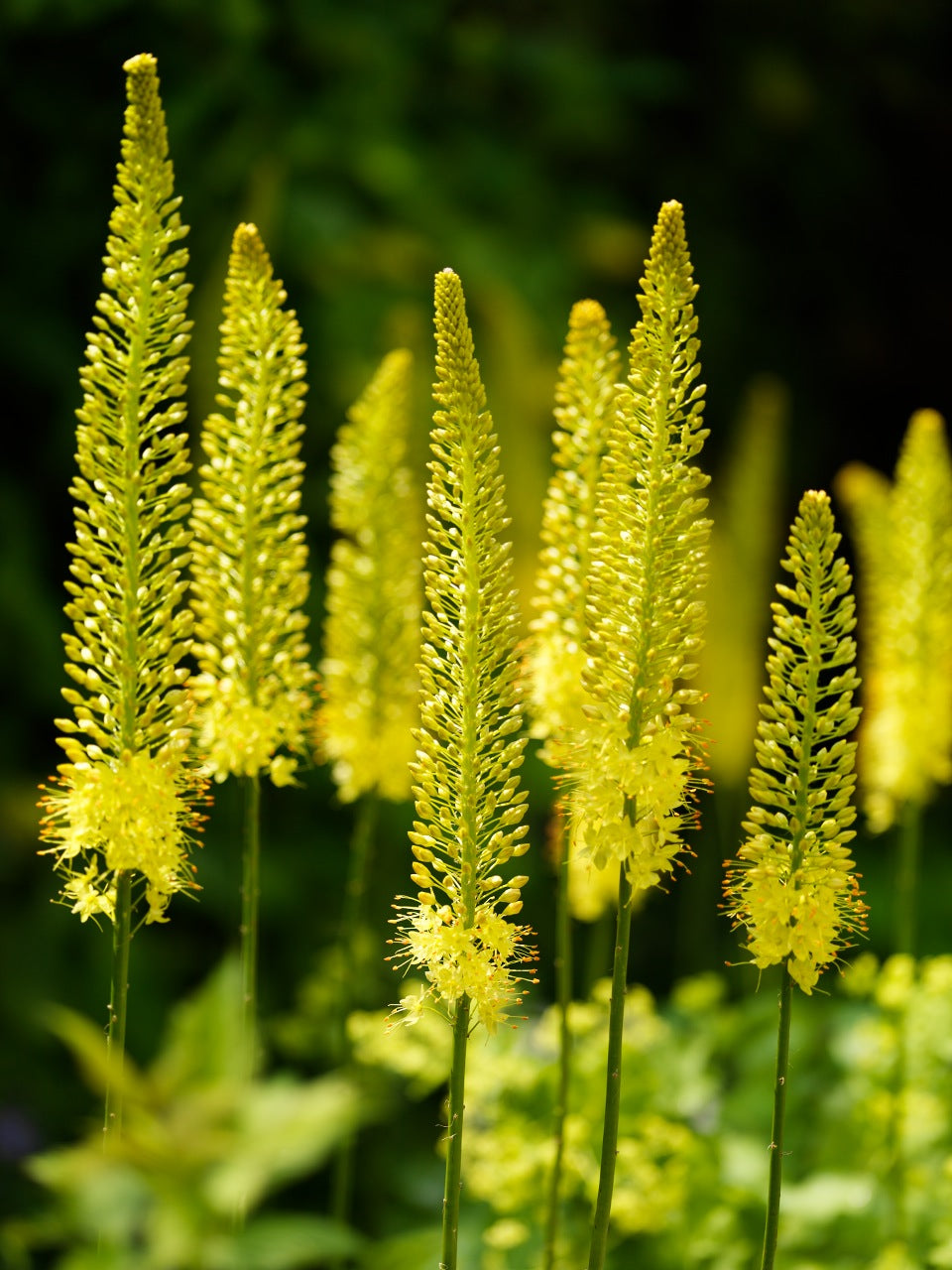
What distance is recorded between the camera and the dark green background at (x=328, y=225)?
5605 millimetres

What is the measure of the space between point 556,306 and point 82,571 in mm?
4550

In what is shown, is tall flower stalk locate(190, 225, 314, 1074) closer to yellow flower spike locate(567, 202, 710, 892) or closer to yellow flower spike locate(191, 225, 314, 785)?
yellow flower spike locate(191, 225, 314, 785)

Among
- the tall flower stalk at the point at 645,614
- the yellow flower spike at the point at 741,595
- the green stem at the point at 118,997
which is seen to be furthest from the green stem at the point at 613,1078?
the yellow flower spike at the point at 741,595

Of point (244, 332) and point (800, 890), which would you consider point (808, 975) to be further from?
point (244, 332)

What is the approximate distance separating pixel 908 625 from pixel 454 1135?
2176 millimetres

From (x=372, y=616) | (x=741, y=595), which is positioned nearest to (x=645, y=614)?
(x=372, y=616)

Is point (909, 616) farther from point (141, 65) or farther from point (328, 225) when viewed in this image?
point (328, 225)

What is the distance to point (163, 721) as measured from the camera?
220 centimetres

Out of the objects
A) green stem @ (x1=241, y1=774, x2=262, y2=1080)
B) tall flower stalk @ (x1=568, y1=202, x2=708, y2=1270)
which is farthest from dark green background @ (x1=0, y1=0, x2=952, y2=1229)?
tall flower stalk @ (x1=568, y1=202, x2=708, y2=1270)

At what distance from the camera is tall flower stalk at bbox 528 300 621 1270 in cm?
256

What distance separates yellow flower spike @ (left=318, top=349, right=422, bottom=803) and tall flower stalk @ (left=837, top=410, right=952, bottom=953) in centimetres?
124

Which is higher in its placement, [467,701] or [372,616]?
[372,616]

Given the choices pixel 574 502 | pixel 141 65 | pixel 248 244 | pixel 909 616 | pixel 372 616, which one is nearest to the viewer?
pixel 141 65

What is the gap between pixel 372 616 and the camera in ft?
10.4
